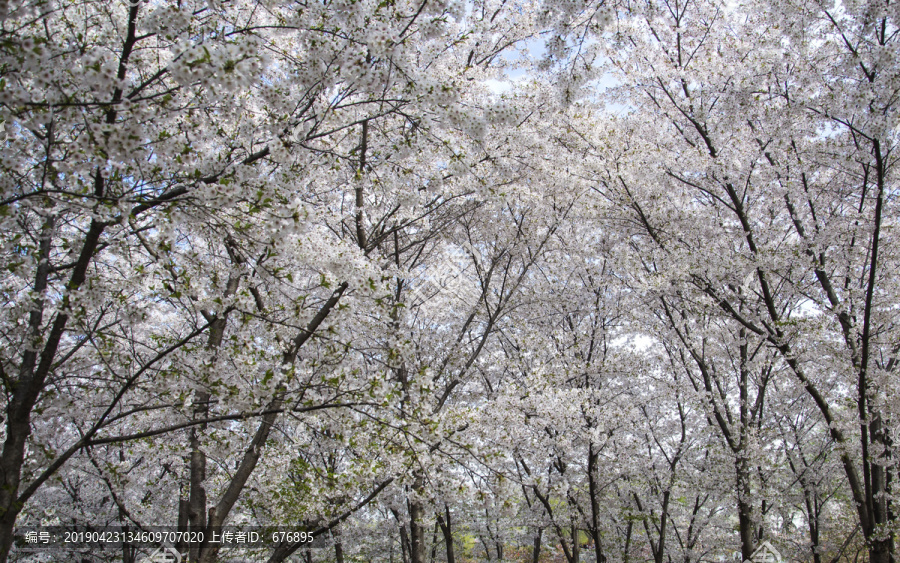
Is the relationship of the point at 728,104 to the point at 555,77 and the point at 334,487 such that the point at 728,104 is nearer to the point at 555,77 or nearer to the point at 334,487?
the point at 555,77

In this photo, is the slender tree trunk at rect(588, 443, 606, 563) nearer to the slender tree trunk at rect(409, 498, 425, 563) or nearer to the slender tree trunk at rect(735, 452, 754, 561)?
the slender tree trunk at rect(735, 452, 754, 561)

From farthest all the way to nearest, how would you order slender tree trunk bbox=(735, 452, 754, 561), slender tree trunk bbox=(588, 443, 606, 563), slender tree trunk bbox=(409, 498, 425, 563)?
1. slender tree trunk bbox=(588, 443, 606, 563)
2. slender tree trunk bbox=(735, 452, 754, 561)
3. slender tree trunk bbox=(409, 498, 425, 563)

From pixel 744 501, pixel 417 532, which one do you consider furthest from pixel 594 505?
pixel 417 532

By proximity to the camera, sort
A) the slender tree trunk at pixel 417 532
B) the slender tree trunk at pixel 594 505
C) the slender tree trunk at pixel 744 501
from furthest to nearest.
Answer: the slender tree trunk at pixel 594 505, the slender tree trunk at pixel 744 501, the slender tree trunk at pixel 417 532

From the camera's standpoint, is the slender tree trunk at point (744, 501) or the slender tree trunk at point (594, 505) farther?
the slender tree trunk at point (594, 505)

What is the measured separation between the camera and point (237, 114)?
3.94m

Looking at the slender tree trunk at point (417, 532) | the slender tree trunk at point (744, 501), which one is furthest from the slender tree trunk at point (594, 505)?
the slender tree trunk at point (417, 532)

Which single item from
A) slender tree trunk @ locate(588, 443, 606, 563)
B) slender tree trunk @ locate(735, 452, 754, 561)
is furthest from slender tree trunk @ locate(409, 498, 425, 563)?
slender tree trunk @ locate(735, 452, 754, 561)

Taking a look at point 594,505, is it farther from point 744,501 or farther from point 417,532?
point 417,532

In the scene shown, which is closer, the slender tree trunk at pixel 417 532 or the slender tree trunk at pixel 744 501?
the slender tree trunk at pixel 417 532

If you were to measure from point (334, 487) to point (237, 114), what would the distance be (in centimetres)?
349

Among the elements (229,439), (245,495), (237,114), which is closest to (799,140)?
(237,114)

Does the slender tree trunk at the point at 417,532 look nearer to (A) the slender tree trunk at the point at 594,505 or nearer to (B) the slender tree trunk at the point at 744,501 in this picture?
(A) the slender tree trunk at the point at 594,505

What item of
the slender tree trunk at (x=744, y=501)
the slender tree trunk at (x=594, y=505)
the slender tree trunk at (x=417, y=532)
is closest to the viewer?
the slender tree trunk at (x=417, y=532)
